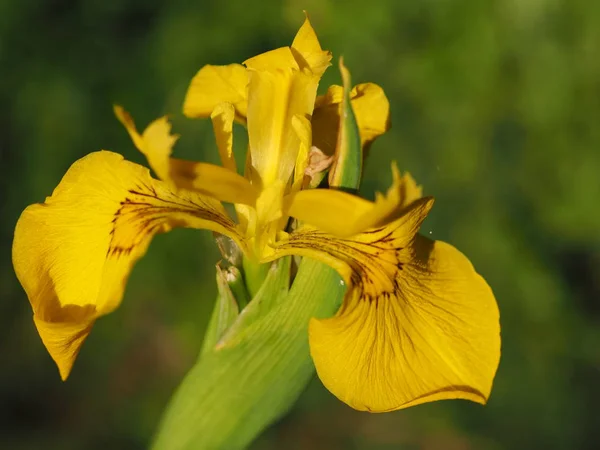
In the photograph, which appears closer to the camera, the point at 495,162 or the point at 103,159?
the point at 103,159

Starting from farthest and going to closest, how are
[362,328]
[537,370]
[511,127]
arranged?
[511,127] < [537,370] < [362,328]

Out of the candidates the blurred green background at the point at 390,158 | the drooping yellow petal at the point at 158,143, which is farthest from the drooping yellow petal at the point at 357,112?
the blurred green background at the point at 390,158

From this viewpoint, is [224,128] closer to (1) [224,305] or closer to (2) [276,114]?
(2) [276,114]

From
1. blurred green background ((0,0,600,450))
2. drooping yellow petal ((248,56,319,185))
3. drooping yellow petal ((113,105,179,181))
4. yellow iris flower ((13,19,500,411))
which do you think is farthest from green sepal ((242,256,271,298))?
blurred green background ((0,0,600,450))

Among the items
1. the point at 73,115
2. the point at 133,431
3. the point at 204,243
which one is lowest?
the point at 133,431

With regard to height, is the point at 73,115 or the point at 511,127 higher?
the point at 511,127

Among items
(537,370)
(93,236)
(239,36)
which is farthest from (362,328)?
(239,36)

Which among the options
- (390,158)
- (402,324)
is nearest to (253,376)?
(402,324)

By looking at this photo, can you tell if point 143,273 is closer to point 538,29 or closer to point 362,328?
point 538,29
